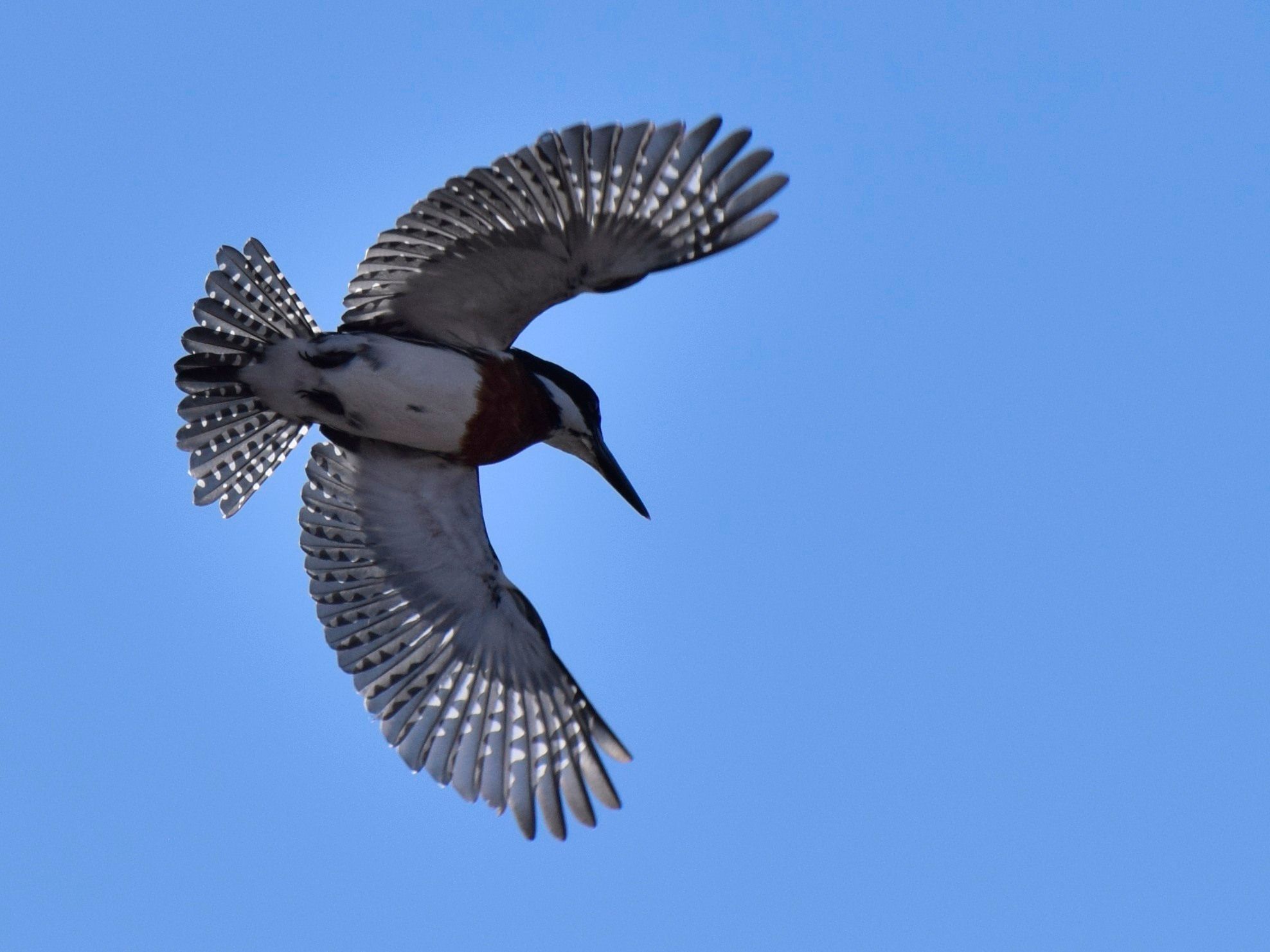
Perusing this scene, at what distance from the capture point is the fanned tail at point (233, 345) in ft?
24.6

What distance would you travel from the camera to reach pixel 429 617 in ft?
26.6

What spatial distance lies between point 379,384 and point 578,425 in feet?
3.18

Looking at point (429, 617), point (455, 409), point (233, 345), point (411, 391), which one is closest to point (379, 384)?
point (411, 391)

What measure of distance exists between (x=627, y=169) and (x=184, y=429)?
2486 mm

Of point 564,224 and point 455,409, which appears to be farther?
point 455,409

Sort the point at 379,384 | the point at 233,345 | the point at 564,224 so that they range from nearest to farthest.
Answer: the point at 564,224
the point at 379,384
the point at 233,345

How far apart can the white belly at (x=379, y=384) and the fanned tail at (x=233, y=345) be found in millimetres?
86

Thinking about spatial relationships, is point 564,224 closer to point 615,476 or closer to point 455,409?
point 455,409

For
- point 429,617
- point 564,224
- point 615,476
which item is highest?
point 564,224

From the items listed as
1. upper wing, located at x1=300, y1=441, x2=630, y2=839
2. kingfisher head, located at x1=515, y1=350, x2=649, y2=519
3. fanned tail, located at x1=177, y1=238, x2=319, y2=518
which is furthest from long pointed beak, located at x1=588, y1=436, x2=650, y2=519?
fanned tail, located at x1=177, y1=238, x2=319, y2=518

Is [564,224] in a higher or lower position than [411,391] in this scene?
higher

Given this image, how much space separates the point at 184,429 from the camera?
25.7 feet

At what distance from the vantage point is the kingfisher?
693 centimetres

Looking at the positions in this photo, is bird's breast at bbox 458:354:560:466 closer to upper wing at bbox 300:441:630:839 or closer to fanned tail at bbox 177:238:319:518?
upper wing at bbox 300:441:630:839
